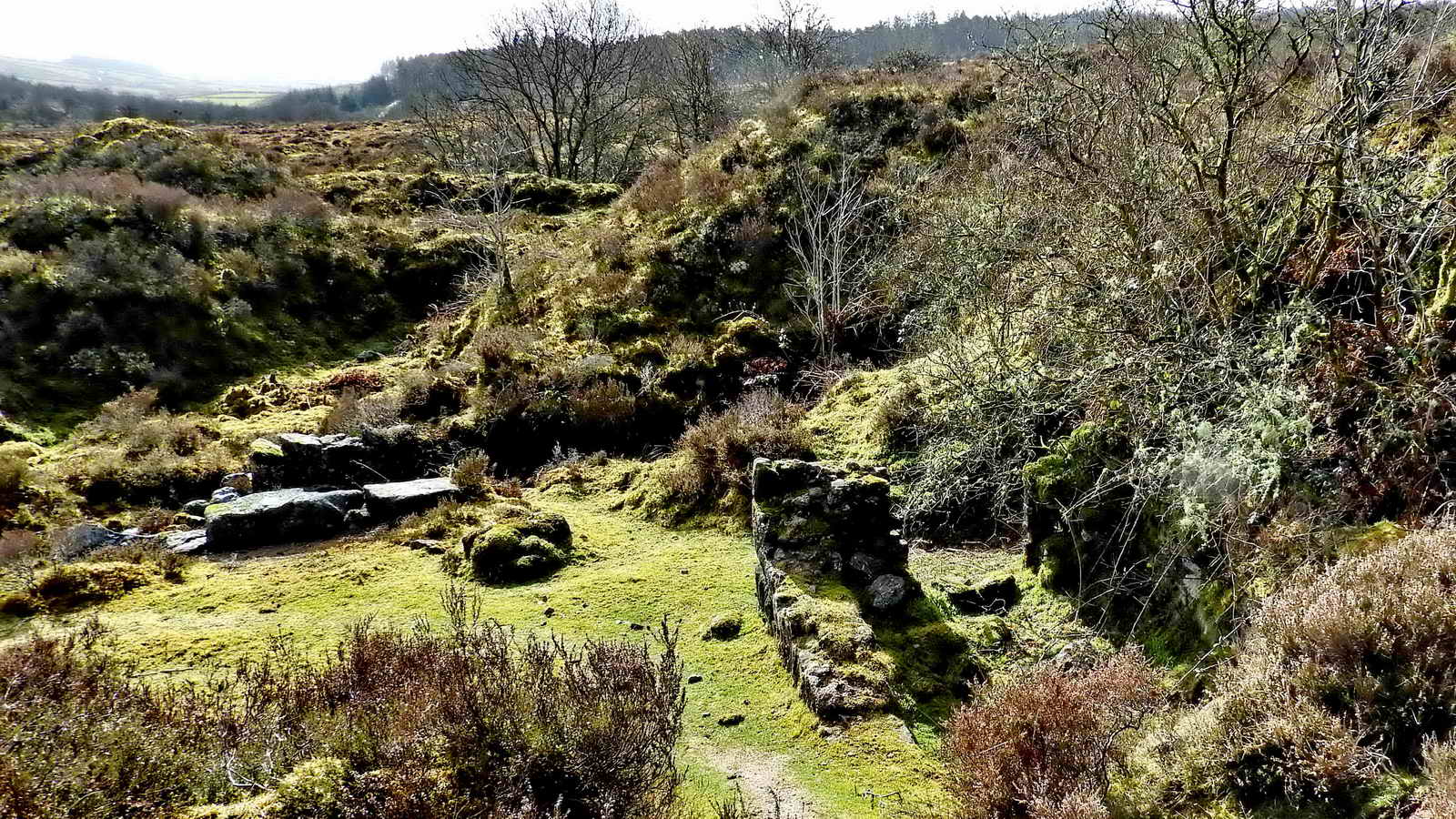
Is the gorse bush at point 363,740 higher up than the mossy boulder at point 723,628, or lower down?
higher up

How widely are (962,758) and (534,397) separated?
1056 cm

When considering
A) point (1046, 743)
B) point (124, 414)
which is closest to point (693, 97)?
point (124, 414)

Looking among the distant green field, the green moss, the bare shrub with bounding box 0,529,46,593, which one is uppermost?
the distant green field

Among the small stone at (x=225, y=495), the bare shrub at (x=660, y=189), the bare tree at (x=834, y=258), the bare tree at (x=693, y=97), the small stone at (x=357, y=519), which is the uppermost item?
the bare tree at (x=693, y=97)

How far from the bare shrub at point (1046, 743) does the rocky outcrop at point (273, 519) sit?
331 inches

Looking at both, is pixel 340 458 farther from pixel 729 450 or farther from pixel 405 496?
pixel 729 450

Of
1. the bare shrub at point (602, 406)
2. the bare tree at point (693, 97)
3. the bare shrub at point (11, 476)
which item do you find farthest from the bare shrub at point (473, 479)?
the bare tree at point (693, 97)

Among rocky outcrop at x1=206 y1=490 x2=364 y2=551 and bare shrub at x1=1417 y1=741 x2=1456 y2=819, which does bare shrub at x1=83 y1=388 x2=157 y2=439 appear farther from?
bare shrub at x1=1417 y1=741 x2=1456 y2=819

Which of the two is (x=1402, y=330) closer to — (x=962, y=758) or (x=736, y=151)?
→ (x=962, y=758)

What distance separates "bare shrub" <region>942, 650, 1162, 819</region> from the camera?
342 cm

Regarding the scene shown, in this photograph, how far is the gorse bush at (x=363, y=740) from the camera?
2973 mm

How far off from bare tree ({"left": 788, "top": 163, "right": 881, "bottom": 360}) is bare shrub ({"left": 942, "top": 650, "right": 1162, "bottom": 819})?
1004 centimetres

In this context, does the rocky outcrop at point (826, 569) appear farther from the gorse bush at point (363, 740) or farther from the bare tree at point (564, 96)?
the bare tree at point (564, 96)

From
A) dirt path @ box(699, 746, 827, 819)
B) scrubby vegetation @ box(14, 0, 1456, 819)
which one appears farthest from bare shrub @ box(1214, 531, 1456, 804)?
dirt path @ box(699, 746, 827, 819)
